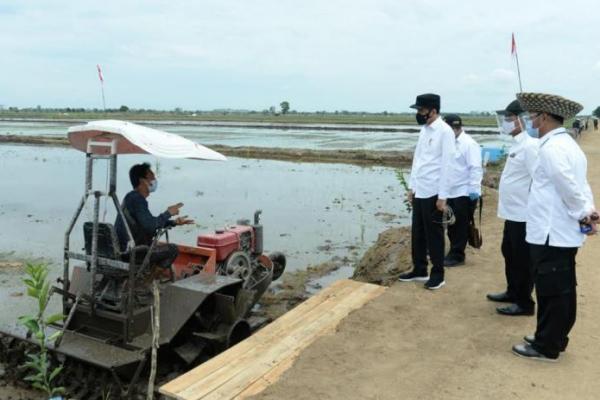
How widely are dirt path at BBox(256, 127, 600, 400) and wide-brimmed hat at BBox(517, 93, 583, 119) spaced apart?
5.86ft

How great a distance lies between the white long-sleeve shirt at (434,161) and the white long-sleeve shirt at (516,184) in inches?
20.8

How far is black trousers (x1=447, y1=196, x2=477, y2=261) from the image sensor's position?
21.0ft

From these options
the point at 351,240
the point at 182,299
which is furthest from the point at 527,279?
the point at 351,240

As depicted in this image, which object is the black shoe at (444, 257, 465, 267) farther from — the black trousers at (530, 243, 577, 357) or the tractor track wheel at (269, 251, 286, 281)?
the black trousers at (530, 243, 577, 357)

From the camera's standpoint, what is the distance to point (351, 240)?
9.92 metres

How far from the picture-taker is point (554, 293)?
11.9ft

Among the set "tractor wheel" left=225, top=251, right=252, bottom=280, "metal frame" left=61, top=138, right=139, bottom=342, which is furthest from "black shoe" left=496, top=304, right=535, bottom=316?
"metal frame" left=61, top=138, right=139, bottom=342

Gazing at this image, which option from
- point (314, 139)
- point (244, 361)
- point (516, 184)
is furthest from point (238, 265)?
point (314, 139)

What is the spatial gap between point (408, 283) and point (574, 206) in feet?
7.67

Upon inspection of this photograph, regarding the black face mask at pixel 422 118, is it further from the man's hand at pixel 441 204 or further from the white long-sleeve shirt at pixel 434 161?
the man's hand at pixel 441 204

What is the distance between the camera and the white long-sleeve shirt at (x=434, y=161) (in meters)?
5.04

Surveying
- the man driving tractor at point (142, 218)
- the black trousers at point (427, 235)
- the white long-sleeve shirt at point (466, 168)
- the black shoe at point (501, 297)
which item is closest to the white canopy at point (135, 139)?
the man driving tractor at point (142, 218)

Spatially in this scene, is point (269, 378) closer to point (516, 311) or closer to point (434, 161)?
point (516, 311)

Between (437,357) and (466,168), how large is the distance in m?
3.12
